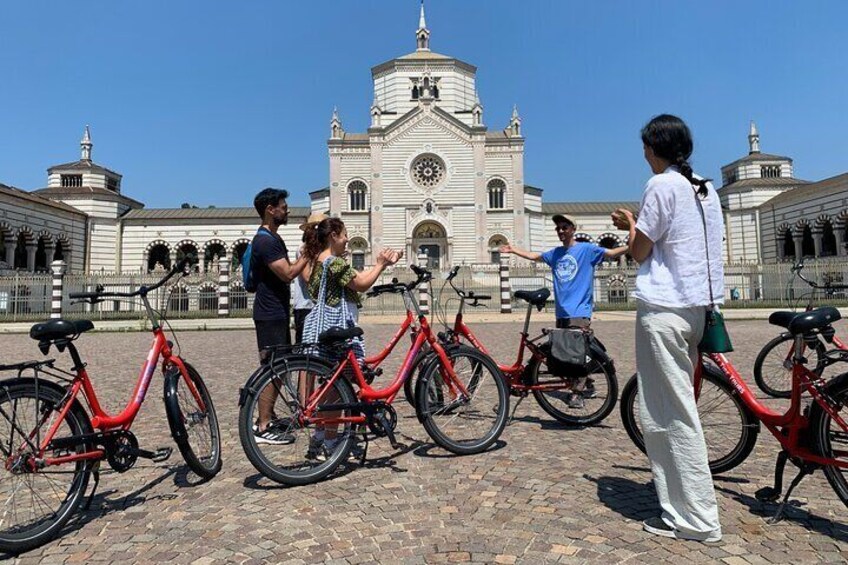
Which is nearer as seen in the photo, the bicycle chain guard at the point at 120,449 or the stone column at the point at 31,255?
the bicycle chain guard at the point at 120,449

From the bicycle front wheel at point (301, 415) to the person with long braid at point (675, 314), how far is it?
1.77m

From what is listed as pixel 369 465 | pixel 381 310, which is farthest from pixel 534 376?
pixel 381 310

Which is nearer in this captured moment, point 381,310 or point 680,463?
point 680,463

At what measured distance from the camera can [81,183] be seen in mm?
46125

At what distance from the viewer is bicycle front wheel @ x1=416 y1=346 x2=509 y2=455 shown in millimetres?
3678

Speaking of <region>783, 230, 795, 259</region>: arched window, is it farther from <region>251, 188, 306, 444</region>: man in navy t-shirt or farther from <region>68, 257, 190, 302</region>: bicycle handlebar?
<region>68, 257, 190, 302</region>: bicycle handlebar

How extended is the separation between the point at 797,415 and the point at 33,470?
370 cm

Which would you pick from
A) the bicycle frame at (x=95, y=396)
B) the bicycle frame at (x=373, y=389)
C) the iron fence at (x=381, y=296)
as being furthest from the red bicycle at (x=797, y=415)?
the iron fence at (x=381, y=296)

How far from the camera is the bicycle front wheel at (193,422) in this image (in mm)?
3039

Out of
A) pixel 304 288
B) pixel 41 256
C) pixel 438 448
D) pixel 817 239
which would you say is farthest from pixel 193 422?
pixel 817 239

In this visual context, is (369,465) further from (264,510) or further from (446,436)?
(264,510)

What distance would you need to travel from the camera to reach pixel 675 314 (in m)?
2.49

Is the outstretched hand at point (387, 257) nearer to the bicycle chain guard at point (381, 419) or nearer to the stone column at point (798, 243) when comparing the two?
the bicycle chain guard at point (381, 419)

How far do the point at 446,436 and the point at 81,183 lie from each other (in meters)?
52.8
